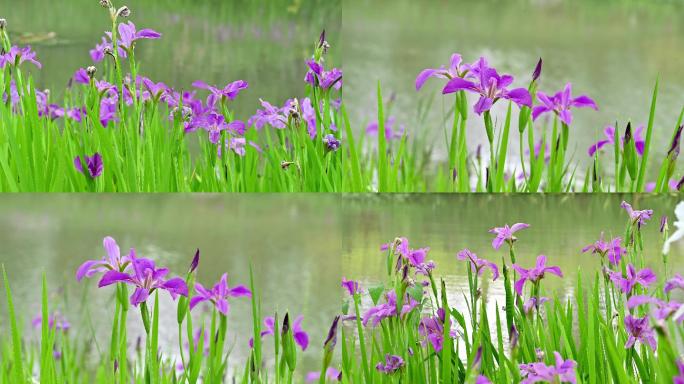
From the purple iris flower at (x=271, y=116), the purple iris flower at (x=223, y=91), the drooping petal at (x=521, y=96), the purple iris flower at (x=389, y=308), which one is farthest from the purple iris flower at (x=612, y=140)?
the purple iris flower at (x=223, y=91)

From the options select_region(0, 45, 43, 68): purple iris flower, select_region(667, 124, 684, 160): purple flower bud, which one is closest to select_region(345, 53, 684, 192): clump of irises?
select_region(667, 124, 684, 160): purple flower bud

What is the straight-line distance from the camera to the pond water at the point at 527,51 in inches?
62.6

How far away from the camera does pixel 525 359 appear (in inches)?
51.8

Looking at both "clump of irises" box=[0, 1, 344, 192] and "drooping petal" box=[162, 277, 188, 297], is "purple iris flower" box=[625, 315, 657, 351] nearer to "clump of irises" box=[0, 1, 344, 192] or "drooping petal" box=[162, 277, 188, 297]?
"clump of irises" box=[0, 1, 344, 192]

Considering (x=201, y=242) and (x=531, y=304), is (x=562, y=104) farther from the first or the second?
(x=201, y=242)

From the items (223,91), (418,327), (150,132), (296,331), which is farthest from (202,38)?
(418,327)

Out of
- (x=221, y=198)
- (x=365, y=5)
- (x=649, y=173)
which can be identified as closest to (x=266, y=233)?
(x=221, y=198)

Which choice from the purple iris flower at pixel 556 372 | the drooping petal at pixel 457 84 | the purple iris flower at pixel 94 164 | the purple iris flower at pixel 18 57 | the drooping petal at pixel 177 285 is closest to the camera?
the purple iris flower at pixel 556 372

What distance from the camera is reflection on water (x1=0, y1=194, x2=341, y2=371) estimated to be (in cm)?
155

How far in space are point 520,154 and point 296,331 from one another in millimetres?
567

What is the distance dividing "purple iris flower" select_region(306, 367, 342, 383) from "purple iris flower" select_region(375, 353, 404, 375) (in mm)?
127

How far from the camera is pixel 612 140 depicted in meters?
1.58

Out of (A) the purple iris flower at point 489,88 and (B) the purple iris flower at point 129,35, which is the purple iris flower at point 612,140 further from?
(B) the purple iris flower at point 129,35

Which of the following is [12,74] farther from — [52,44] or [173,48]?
[173,48]
